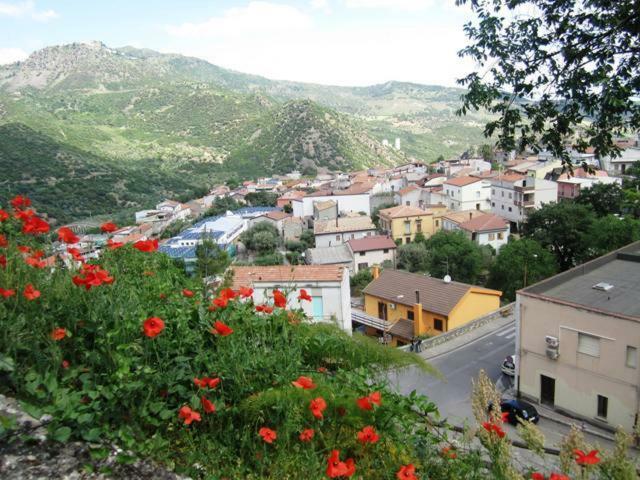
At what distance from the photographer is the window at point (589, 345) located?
13.9 m

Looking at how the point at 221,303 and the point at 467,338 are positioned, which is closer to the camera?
the point at 221,303

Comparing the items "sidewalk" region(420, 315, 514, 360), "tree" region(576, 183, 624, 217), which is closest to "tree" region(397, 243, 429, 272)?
"tree" region(576, 183, 624, 217)

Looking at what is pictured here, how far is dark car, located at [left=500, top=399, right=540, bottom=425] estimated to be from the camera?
13528mm

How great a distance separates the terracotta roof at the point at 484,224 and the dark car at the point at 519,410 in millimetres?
25888

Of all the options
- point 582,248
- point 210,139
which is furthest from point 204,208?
point 210,139

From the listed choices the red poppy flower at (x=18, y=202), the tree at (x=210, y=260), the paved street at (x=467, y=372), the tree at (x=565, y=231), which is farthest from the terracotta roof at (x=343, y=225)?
the red poppy flower at (x=18, y=202)

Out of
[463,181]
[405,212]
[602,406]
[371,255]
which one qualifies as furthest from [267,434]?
[463,181]

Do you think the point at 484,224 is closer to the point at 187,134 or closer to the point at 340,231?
the point at 340,231

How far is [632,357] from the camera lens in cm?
1316

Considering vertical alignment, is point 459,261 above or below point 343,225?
below

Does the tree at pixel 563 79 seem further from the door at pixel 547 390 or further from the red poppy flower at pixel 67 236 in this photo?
the door at pixel 547 390

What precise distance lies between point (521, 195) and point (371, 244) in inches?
620

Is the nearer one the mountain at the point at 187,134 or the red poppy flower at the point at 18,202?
the red poppy flower at the point at 18,202

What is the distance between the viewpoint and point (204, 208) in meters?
63.2
